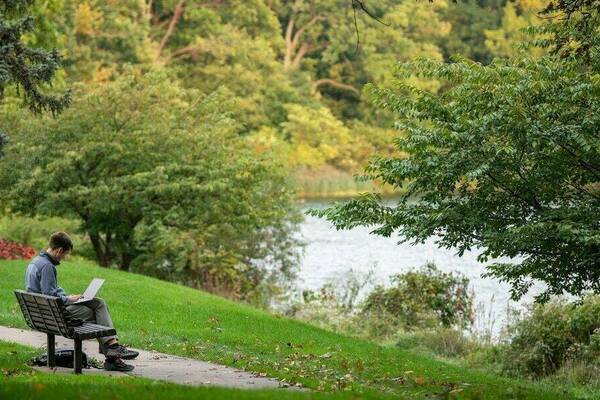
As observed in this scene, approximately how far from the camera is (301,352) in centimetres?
1603

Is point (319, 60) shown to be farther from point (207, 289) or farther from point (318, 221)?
point (207, 289)

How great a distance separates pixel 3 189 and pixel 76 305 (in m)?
16.9

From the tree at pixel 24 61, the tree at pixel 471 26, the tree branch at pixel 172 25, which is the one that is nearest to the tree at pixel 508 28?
the tree at pixel 471 26

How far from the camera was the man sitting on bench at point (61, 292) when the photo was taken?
1192 cm

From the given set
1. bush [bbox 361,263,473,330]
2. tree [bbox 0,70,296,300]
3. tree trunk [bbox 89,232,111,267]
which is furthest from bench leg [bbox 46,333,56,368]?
tree trunk [bbox 89,232,111,267]

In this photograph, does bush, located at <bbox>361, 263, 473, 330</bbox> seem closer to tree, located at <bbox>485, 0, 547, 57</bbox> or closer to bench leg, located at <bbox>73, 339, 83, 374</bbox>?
bench leg, located at <bbox>73, 339, 83, 374</bbox>

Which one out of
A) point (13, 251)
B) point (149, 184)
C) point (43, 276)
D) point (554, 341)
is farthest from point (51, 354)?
point (149, 184)

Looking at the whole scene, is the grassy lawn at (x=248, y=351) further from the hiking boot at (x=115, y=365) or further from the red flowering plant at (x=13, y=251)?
the red flowering plant at (x=13, y=251)

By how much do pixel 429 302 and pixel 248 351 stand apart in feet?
31.8

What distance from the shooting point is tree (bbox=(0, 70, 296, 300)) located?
27.1 metres

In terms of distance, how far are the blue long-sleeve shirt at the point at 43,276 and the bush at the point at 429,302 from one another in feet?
43.3

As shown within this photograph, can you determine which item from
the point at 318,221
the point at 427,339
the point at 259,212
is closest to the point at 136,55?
the point at 318,221

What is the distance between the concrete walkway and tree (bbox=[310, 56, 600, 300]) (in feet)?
10.4

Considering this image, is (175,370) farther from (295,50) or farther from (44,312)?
(295,50)
